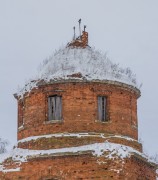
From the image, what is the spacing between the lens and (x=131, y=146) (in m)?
25.6

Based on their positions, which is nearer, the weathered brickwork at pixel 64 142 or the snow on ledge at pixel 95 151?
the snow on ledge at pixel 95 151

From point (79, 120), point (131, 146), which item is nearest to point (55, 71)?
point (79, 120)

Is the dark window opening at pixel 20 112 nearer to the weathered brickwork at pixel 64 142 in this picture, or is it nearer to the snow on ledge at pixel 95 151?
the weathered brickwork at pixel 64 142

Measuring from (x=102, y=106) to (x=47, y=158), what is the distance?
130 inches

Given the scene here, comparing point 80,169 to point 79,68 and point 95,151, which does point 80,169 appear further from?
point 79,68

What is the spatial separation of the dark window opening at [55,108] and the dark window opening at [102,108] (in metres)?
1.67

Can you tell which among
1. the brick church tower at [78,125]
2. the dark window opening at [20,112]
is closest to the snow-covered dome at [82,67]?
the brick church tower at [78,125]

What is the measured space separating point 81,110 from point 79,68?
1.88m

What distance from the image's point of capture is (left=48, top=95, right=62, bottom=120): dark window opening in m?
25.5

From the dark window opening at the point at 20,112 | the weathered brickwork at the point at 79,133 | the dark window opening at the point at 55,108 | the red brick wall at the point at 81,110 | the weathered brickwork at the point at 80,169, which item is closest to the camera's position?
the weathered brickwork at the point at 80,169

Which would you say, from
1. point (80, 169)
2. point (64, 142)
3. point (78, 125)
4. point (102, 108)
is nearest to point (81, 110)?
point (78, 125)

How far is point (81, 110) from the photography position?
2522cm

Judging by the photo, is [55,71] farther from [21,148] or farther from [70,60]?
[21,148]

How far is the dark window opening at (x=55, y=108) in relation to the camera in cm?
2545
